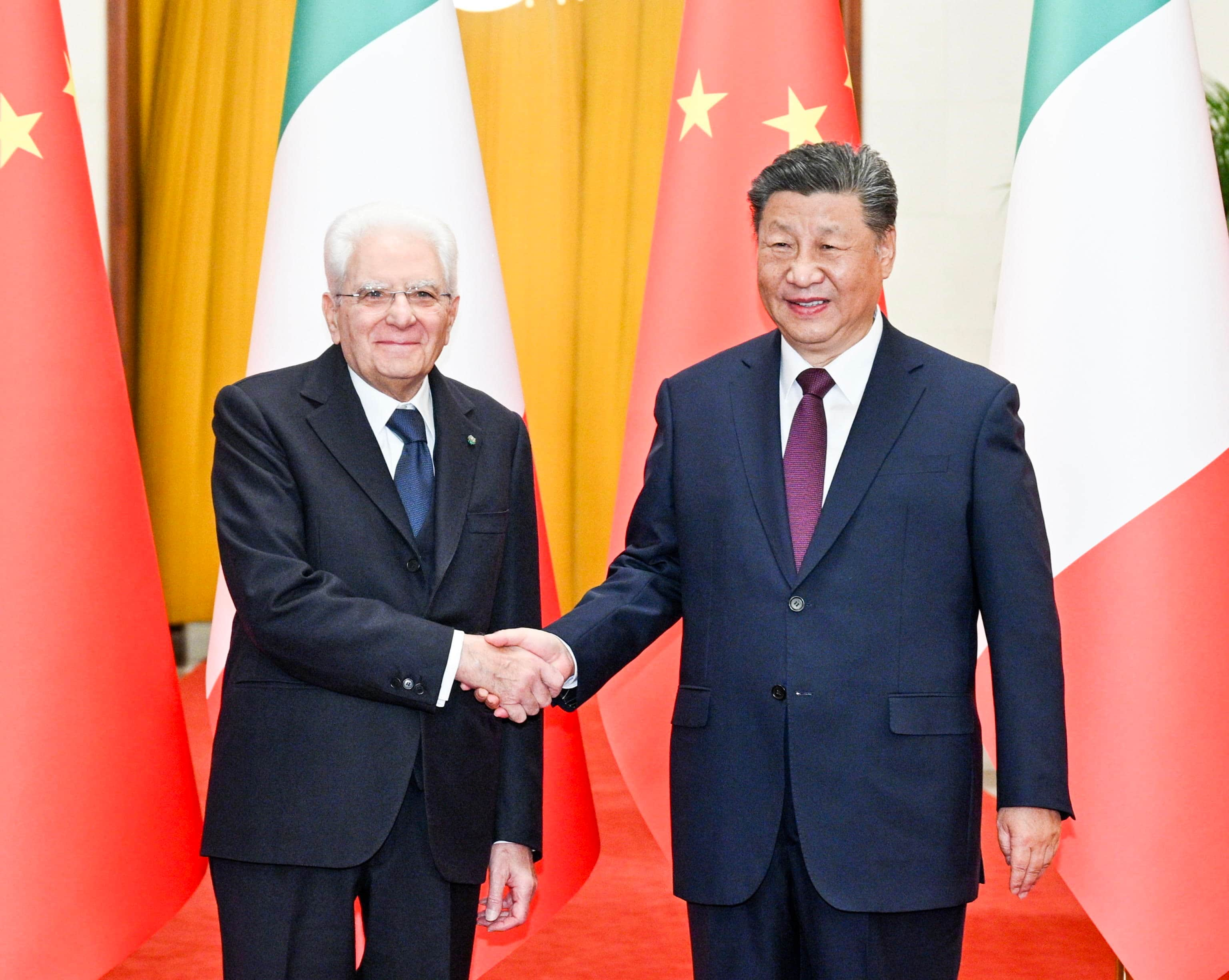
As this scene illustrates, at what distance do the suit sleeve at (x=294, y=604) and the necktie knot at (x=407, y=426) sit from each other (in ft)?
0.53

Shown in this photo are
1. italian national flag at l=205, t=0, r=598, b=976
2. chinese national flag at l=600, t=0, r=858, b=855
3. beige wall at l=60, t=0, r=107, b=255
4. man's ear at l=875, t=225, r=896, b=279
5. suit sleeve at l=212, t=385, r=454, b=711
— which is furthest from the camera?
beige wall at l=60, t=0, r=107, b=255

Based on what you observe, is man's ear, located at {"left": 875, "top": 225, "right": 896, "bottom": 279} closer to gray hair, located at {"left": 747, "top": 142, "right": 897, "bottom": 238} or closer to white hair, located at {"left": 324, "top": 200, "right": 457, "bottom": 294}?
gray hair, located at {"left": 747, "top": 142, "right": 897, "bottom": 238}

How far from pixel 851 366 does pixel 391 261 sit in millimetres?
645

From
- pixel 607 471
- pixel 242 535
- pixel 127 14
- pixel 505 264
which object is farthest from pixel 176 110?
pixel 242 535

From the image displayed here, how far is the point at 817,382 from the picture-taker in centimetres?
182

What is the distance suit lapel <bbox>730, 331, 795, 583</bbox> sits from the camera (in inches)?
68.6

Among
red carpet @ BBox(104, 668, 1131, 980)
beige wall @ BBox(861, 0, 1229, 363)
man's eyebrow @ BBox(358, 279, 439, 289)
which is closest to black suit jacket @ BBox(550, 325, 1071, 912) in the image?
man's eyebrow @ BBox(358, 279, 439, 289)

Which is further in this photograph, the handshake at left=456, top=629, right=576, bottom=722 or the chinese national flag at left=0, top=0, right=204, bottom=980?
the chinese national flag at left=0, top=0, right=204, bottom=980

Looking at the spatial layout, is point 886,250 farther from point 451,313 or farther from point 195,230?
point 195,230

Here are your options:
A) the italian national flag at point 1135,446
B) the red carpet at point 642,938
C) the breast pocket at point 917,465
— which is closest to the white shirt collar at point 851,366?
the breast pocket at point 917,465

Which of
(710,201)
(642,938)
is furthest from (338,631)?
(642,938)

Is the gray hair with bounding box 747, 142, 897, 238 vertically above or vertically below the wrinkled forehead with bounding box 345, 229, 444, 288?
above

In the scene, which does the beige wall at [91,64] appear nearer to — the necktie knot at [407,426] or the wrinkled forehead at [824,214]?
the necktie knot at [407,426]

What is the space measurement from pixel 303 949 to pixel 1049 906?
228 centimetres
